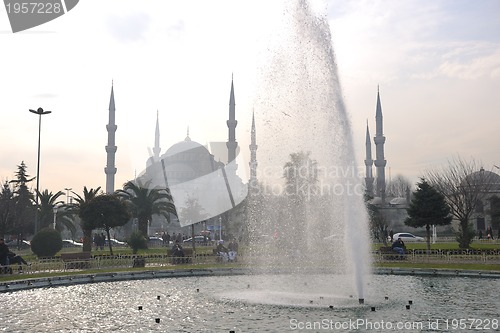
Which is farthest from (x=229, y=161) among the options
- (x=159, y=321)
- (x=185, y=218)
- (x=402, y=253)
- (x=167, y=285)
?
(x=159, y=321)

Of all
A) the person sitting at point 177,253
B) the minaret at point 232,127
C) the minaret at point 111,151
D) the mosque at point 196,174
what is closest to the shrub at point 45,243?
the person sitting at point 177,253

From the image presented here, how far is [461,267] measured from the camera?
63.5 ft

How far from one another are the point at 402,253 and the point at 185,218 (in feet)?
114

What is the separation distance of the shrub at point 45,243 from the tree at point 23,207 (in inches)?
551

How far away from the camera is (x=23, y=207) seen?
139 feet

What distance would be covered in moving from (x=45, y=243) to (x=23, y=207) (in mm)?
18711

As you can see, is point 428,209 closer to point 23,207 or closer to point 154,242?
point 154,242

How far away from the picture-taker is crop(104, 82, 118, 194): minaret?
78.2 metres

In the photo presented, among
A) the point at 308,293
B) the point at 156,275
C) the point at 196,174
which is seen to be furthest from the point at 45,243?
the point at 196,174

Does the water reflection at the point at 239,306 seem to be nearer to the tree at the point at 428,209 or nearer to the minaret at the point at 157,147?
the tree at the point at 428,209

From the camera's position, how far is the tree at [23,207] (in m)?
39.8

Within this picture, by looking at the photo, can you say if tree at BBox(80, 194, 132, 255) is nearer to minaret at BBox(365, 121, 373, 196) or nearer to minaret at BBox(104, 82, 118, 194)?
minaret at BBox(104, 82, 118, 194)

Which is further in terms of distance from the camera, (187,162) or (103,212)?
(187,162)

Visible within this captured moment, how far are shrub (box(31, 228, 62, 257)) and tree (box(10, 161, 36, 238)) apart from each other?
1400cm
